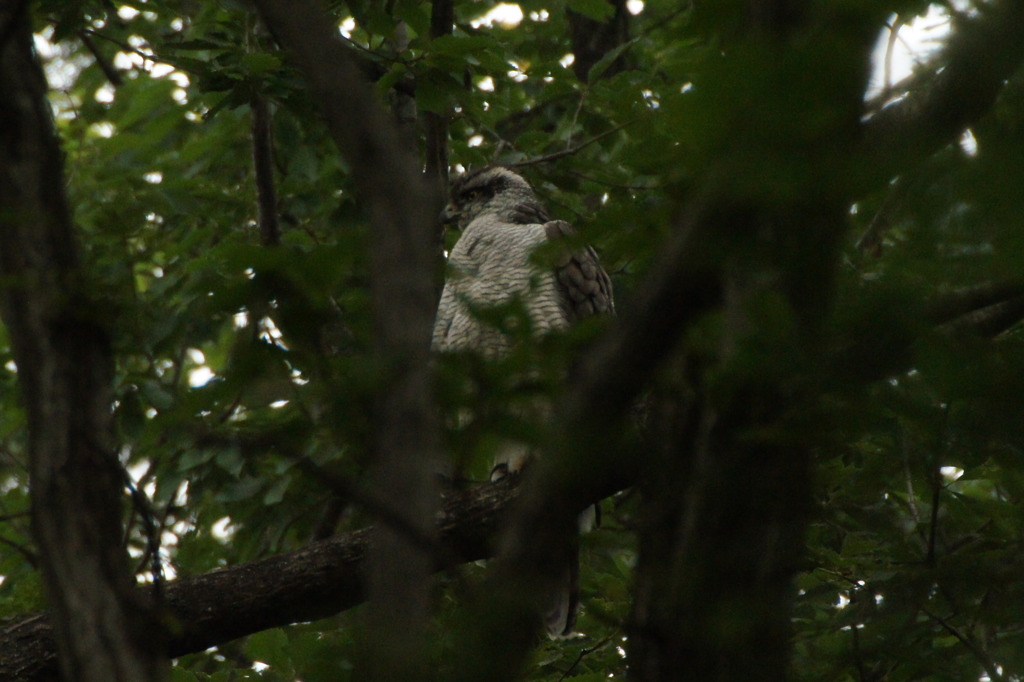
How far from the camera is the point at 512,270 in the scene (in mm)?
5000

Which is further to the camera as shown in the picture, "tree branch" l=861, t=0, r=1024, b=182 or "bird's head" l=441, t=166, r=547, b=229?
"bird's head" l=441, t=166, r=547, b=229

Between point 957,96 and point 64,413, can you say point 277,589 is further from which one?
point 957,96

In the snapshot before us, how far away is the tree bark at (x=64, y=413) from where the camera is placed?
170 centimetres

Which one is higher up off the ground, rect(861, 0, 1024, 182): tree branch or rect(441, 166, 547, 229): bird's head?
rect(441, 166, 547, 229): bird's head

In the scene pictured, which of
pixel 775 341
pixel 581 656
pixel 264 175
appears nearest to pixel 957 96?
pixel 775 341

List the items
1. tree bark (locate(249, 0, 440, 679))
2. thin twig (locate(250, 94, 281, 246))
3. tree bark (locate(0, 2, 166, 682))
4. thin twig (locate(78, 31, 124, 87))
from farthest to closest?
thin twig (locate(250, 94, 281, 246)) < thin twig (locate(78, 31, 124, 87)) < tree bark (locate(0, 2, 166, 682)) < tree bark (locate(249, 0, 440, 679))

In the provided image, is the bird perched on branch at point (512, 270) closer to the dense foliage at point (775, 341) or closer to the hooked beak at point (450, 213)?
the hooked beak at point (450, 213)

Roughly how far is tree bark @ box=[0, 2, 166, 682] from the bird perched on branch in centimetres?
220

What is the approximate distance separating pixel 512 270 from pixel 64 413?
3334 mm

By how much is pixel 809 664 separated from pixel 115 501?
2265 millimetres

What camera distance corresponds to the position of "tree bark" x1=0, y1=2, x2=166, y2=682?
5.57 ft

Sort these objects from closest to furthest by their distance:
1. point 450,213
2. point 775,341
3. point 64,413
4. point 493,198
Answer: point 775,341
point 64,413
point 493,198
point 450,213

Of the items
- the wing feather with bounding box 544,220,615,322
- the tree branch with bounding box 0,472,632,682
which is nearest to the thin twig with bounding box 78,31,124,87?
the wing feather with bounding box 544,220,615,322

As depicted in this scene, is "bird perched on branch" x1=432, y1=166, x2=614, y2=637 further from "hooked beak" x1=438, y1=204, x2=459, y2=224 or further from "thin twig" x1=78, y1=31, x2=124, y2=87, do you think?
"thin twig" x1=78, y1=31, x2=124, y2=87
